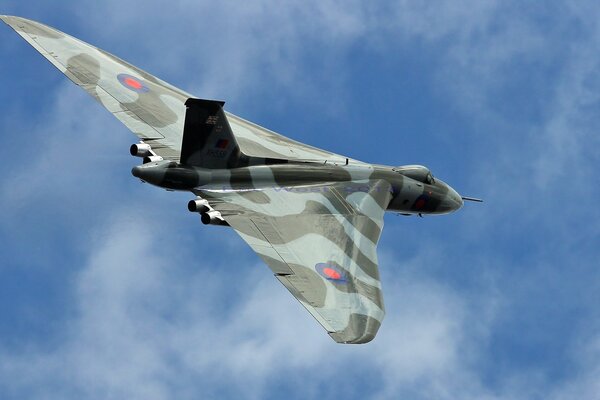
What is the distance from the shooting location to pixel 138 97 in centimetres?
5991

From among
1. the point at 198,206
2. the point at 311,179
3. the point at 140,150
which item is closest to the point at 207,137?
the point at 198,206

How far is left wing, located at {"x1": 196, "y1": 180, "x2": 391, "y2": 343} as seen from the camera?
155 feet

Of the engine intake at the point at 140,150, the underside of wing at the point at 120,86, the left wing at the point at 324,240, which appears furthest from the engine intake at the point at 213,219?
the engine intake at the point at 140,150

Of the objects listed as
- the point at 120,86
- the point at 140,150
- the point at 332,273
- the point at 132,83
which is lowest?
the point at 332,273

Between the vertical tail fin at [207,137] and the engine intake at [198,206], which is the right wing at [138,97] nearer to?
the vertical tail fin at [207,137]

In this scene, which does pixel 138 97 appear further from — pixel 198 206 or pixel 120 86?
pixel 198 206

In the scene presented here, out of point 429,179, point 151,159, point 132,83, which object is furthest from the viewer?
point 132,83

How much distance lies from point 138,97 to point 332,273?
14596mm

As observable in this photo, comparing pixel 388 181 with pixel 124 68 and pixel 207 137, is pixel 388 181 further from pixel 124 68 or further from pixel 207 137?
pixel 124 68

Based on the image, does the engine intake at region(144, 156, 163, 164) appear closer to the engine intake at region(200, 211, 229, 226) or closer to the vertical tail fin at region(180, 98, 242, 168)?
the vertical tail fin at region(180, 98, 242, 168)

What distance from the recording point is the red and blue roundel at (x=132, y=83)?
199 ft

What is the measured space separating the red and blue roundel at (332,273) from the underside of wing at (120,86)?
29.2ft

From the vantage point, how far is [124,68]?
62531 millimetres

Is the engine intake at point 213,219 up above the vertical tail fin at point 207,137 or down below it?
below
